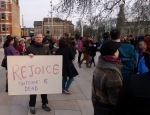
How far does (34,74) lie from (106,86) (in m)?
2.96

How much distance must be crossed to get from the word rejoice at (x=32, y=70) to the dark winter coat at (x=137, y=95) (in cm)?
409

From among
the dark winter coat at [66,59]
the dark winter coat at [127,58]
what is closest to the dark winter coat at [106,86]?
the dark winter coat at [127,58]

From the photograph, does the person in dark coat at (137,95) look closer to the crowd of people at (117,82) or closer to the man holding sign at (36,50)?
the crowd of people at (117,82)

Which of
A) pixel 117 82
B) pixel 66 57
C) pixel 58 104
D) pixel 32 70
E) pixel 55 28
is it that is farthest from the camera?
pixel 55 28

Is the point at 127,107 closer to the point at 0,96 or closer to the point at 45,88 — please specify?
the point at 45,88

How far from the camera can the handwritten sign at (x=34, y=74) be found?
235 inches

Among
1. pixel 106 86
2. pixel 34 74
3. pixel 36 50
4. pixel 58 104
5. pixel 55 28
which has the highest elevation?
pixel 36 50

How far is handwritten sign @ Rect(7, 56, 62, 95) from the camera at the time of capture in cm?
598

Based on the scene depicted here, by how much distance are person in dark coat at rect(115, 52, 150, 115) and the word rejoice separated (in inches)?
161

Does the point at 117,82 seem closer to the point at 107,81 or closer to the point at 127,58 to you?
the point at 107,81

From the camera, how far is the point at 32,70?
20.1 ft

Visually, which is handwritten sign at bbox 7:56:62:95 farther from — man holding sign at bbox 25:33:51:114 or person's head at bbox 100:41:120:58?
person's head at bbox 100:41:120:58

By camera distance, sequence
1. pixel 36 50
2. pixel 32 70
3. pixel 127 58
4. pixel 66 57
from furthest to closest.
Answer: pixel 66 57 → pixel 36 50 → pixel 32 70 → pixel 127 58

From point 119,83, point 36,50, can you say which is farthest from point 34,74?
point 119,83
